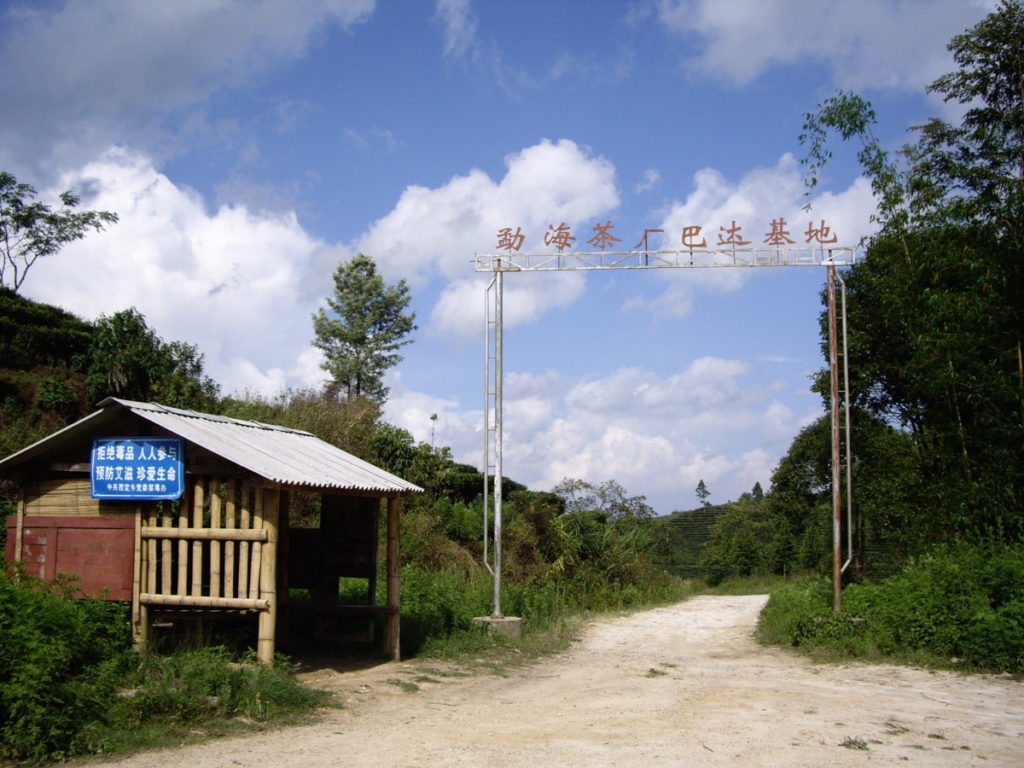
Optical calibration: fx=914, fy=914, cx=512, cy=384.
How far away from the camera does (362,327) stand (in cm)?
3609

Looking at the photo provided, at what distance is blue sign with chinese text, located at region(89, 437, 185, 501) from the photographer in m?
9.02

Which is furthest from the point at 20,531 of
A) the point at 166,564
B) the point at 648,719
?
the point at 648,719

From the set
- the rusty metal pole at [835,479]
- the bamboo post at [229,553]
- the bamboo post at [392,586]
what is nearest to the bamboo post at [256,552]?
the bamboo post at [229,553]

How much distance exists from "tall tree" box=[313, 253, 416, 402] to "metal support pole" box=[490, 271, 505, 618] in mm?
21855

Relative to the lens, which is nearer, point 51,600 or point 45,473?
point 51,600

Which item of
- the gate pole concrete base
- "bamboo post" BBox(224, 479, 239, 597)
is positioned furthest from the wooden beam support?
the gate pole concrete base

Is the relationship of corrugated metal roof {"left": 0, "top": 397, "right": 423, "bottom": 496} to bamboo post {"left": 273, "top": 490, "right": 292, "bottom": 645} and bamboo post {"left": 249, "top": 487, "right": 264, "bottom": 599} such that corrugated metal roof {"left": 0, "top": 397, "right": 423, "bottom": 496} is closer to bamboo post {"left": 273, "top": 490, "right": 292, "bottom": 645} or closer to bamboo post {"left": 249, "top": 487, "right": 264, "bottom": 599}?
bamboo post {"left": 249, "top": 487, "right": 264, "bottom": 599}

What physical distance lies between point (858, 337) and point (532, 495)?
844 centimetres

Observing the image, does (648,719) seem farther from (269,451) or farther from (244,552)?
(269,451)

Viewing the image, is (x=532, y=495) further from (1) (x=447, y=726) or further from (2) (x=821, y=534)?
(1) (x=447, y=726)

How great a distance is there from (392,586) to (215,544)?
2464 millimetres

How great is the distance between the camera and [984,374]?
12438mm

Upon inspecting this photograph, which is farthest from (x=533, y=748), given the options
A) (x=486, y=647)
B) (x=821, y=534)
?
(x=821, y=534)

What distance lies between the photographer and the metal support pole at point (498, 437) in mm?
13477
